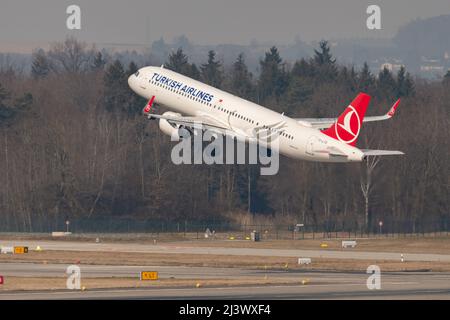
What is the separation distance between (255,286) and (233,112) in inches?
1490

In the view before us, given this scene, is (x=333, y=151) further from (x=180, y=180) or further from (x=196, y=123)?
(x=180, y=180)

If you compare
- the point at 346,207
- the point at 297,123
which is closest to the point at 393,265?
the point at 297,123

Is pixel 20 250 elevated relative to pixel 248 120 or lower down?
lower down

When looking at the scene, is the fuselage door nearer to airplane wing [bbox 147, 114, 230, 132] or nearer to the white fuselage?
the white fuselage

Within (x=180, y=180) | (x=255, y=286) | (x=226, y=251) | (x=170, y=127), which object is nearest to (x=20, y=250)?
(x=226, y=251)

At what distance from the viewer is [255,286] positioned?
69.6 m

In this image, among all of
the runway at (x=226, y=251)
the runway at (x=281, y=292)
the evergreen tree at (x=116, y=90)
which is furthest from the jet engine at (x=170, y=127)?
the evergreen tree at (x=116, y=90)

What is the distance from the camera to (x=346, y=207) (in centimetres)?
14588

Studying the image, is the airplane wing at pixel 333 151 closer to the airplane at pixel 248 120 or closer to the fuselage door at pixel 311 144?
the airplane at pixel 248 120

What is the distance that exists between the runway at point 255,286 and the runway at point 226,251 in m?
14.9

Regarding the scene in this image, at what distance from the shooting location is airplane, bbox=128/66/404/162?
101375mm

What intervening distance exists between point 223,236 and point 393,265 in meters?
37.4

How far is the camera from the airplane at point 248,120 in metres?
101

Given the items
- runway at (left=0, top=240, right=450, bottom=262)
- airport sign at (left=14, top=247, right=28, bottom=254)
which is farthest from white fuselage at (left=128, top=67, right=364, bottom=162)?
airport sign at (left=14, top=247, right=28, bottom=254)
